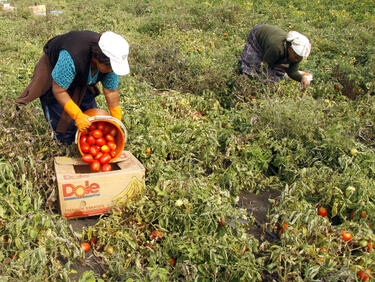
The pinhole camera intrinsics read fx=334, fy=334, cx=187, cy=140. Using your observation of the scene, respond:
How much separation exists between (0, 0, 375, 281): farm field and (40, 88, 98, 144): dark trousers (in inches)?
4.7

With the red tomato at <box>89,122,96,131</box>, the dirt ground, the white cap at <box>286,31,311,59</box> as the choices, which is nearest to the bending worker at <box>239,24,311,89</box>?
the white cap at <box>286,31,311,59</box>

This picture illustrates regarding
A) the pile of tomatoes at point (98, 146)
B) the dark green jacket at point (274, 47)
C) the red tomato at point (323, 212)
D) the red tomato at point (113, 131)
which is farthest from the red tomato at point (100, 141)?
the dark green jacket at point (274, 47)

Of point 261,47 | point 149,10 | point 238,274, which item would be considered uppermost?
point 261,47

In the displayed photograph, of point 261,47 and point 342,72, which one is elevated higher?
point 261,47

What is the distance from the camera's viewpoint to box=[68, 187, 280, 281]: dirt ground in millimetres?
2445

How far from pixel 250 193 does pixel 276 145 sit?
1.92ft

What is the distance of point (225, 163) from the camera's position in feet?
12.2

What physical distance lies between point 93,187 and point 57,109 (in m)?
0.93

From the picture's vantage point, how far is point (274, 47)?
167 inches

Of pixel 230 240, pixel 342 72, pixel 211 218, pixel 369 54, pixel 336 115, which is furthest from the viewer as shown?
pixel 369 54

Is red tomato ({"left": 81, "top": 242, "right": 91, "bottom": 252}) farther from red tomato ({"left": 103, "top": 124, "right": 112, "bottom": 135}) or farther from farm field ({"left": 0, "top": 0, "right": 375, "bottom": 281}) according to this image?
red tomato ({"left": 103, "top": 124, "right": 112, "bottom": 135})

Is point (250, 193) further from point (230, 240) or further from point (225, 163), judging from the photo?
point (230, 240)

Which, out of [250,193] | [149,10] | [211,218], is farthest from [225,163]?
Result: [149,10]

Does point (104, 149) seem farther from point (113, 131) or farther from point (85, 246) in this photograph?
point (85, 246)
